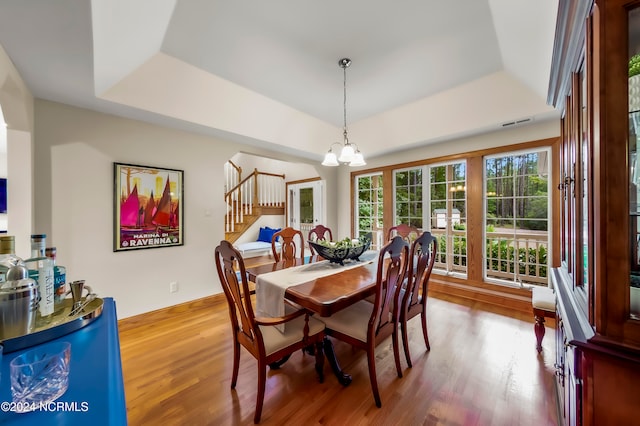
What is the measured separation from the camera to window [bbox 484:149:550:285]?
10.3 feet

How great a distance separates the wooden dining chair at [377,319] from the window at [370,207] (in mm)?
2758

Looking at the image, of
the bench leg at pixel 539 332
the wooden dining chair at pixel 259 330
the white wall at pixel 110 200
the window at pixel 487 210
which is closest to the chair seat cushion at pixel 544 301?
the bench leg at pixel 539 332

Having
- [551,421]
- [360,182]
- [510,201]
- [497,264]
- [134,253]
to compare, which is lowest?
[551,421]

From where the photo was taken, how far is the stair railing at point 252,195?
6266 millimetres

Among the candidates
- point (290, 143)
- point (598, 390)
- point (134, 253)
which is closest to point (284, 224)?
point (290, 143)

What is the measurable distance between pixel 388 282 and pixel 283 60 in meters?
2.20

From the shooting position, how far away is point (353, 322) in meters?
→ 1.81

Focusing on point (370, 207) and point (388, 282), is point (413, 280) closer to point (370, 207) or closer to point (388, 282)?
point (388, 282)

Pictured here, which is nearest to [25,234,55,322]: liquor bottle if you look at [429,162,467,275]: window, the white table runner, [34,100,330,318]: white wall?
the white table runner

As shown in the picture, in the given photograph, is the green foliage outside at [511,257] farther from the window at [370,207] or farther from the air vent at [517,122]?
the window at [370,207]

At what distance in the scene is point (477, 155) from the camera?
3480mm

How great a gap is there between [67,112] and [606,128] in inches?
150

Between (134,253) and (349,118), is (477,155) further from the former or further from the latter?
→ (134,253)

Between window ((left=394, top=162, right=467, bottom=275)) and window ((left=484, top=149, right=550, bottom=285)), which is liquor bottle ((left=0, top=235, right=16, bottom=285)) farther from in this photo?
window ((left=484, top=149, right=550, bottom=285))
